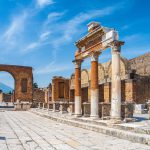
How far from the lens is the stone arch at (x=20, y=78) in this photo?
120ft

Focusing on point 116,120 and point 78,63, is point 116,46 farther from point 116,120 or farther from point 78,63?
point 78,63

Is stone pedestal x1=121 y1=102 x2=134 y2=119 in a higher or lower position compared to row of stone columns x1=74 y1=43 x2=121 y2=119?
lower

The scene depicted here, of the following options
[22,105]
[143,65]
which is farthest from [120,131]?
[22,105]

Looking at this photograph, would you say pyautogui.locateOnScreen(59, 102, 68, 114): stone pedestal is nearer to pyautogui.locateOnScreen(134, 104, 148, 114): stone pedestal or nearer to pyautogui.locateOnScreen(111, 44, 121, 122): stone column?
pyautogui.locateOnScreen(134, 104, 148, 114): stone pedestal

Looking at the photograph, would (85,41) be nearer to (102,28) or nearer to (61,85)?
(102,28)

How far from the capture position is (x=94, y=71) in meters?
13.9

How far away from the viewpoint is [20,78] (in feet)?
121

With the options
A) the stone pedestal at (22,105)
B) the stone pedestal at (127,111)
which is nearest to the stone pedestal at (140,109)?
the stone pedestal at (127,111)

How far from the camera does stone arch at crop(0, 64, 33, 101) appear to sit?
120ft

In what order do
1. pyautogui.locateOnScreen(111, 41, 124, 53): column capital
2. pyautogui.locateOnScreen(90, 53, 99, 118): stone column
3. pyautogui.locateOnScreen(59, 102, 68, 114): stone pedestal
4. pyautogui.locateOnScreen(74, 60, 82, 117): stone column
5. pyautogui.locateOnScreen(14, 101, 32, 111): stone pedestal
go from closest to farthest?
1. pyautogui.locateOnScreen(111, 41, 124, 53): column capital
2. pyautogui.locateOnScreen(90, 53, 99, 118): stone column
3. pyautogui.locateOnScreen(74, 60, 82, 117): stone column
4. pyautogui.locateOnScreen(59, 102, 68, 114): stone pedestal
5. pyautogui.locateOnScreen(14, 101, 32, 111): stone pedestal

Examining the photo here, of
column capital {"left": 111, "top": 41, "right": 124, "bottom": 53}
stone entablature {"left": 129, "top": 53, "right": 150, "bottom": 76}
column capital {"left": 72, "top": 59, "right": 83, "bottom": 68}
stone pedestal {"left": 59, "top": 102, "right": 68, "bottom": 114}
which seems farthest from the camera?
stone entablature {"left": 129, "top": 53, "right": 150, "bottom": 76}

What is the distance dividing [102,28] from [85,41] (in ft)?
8.03

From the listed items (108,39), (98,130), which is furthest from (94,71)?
(98,130)

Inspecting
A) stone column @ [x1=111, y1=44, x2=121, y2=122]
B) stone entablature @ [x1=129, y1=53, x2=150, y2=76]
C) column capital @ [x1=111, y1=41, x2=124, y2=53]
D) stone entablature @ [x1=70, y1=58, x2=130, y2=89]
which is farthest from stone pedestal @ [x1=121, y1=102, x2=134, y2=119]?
stone entablature @ [x1=129, y1=53, x2=150, y2=76]
